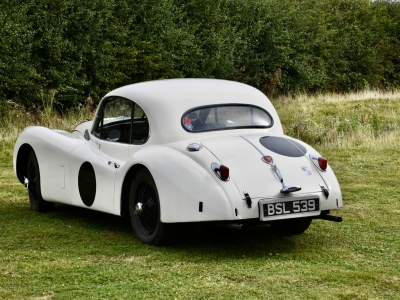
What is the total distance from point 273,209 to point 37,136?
3.70 m

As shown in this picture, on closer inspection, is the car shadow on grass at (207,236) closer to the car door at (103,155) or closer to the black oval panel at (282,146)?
the car door at (103,155)

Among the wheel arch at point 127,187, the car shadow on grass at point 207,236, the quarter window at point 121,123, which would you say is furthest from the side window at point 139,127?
the car shadow on grass at point 207,236

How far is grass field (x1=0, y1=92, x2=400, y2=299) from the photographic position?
5.49 metres

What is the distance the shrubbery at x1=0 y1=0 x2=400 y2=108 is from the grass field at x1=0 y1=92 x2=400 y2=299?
14.0 m

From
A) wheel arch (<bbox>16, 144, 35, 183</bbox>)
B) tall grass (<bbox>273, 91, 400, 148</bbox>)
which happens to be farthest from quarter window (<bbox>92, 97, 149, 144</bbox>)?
tall grass (<bbox>273, 91, 400, 148</bbox>)

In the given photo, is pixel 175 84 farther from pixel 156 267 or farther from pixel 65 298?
pixel 65 298

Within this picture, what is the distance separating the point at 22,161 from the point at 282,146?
3.82 metres

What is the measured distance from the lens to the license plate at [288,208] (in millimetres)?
6414

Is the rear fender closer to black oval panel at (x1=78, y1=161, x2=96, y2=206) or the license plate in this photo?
the license plate

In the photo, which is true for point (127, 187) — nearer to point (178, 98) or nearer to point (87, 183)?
point (87, 183)

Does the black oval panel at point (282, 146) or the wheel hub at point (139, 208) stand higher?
the black oval panel at point (282, 146)

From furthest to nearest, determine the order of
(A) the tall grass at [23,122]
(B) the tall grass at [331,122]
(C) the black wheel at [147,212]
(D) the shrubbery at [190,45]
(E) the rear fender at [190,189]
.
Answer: (D) the shrubbery at [190,45], (A) the tall grass at [23,122], (B) the tall grass at [331,122], (C) the black wheel at [147,212], (E) the rear fender at [190,189]

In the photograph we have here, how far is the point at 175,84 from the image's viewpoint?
786 centimetres

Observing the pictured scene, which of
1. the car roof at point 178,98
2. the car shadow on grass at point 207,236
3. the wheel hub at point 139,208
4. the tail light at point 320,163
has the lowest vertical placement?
the car shadow on grass at point 207,236
